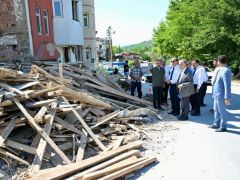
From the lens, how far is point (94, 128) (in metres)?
7.64

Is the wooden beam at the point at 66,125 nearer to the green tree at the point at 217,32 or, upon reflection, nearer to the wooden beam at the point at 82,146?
the wooden beam at the point at 82,146

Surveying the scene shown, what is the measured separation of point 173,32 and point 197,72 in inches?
915

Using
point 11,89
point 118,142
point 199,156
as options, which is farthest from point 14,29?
point 199,156

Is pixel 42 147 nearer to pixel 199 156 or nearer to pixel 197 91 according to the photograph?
pixel 199 156

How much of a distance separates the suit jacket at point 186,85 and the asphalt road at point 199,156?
96 cm

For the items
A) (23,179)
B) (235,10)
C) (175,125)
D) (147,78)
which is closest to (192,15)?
(235,10)

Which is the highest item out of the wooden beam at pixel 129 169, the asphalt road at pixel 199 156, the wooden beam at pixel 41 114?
the wooden beam at pixel 41 114

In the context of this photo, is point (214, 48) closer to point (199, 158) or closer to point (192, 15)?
point (192, 15)

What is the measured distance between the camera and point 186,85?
9.12 metres

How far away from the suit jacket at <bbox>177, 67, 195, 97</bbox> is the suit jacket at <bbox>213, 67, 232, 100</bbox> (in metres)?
1.16

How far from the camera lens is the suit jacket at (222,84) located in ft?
24.8

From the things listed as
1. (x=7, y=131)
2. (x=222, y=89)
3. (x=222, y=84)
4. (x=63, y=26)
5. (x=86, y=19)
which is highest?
(x=86, y=19)

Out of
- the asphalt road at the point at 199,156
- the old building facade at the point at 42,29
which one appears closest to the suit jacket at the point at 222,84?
the asphalt road at the point at 199,156

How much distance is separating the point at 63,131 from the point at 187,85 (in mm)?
4107
